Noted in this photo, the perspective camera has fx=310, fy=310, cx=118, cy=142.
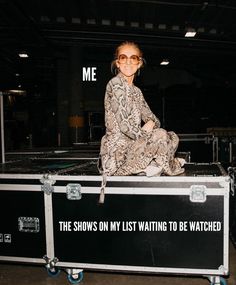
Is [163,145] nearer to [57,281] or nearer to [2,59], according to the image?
[57,281]

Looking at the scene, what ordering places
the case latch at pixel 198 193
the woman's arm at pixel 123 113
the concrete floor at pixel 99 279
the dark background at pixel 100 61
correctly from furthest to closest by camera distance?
the dark background at pixel 100 61
the concrete floor at pixel 99 279
the woman's arm at pixel 123 113
the case latch at pixel 198 193

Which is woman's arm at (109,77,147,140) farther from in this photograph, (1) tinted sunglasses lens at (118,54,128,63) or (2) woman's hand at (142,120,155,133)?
(1) tinted sunglasses lens at (118,54,128,63)

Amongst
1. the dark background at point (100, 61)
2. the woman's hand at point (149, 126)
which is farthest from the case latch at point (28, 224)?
the dark background at point (100, 61)

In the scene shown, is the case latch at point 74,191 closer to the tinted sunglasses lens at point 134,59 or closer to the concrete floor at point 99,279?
the concrete floor at point 99,279

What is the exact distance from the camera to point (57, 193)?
239 centimetres

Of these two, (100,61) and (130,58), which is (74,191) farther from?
(100,61)

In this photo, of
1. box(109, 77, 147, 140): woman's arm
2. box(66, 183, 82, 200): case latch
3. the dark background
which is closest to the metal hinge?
box(66, 183, 82, 200): case latch

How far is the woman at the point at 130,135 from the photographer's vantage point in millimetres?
2238

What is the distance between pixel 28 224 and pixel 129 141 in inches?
41.1

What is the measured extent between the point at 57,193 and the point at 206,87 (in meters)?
14.8

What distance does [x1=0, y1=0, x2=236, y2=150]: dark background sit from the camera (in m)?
9.02

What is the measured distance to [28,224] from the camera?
2471 millimetres

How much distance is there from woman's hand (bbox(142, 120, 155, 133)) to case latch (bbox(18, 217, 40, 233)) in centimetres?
111

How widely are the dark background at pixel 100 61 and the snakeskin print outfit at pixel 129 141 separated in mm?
6222
